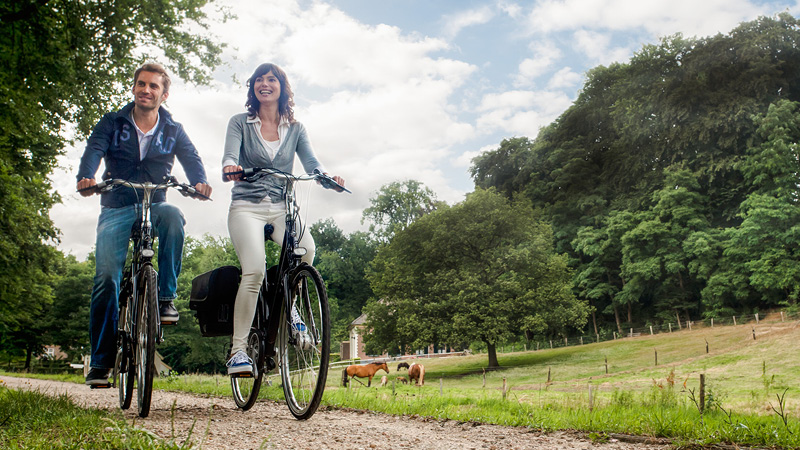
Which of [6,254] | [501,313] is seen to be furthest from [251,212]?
[501,313]

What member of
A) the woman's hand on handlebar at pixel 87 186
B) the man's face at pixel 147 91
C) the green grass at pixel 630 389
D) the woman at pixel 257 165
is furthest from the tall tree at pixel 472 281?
the woman's hand on handlebar at pixel 87 186

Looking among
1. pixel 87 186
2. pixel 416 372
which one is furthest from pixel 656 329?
pixel 87 186

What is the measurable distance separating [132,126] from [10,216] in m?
9.28

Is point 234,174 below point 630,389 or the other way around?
the other way around

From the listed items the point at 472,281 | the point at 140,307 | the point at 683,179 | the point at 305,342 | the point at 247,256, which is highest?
the point at 683,179

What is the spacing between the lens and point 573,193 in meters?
52.9

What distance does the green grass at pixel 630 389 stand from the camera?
199 inches

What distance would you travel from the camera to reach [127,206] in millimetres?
4699

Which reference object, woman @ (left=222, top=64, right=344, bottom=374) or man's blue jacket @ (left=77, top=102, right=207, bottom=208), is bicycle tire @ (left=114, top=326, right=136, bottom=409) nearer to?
woman @ (left=222, top=64, right=344, bottom=374)

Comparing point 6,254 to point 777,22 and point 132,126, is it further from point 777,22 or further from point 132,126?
point 777,22

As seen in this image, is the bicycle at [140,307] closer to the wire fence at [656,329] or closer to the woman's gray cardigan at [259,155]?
the woman's gray cardigan at [259,155]

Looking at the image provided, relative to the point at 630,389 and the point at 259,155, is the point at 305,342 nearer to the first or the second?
the point at 259,155

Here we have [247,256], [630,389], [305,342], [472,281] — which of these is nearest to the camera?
[305,342]

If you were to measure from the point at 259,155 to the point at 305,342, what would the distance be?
5.25 ft
